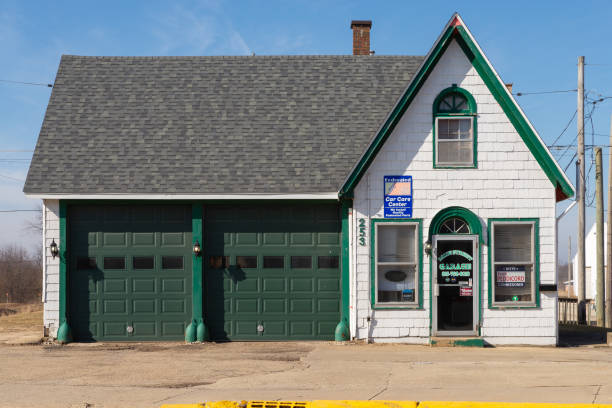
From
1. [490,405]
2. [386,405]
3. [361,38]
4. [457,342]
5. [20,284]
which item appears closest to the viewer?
[490,405]

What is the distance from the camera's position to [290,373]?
12.0m

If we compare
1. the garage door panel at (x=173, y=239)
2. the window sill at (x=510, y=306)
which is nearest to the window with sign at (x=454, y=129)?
the window sill at (x=510, y=306)

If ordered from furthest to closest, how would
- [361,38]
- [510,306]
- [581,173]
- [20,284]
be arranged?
[20,284] → [581,173] → [361,38] → [510,306]

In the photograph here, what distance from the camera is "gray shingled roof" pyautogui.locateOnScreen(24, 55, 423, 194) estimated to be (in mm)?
16516

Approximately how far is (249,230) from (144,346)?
360 centimetres

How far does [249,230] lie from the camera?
16.7 meters

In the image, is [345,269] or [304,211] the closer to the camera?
[345,269]

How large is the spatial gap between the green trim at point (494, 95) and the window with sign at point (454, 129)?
619 millimetres

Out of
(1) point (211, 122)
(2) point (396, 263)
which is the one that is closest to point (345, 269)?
(2) point (396, 263)

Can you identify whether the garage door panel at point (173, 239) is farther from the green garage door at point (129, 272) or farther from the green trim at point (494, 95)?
the green trim at point (494, 95)

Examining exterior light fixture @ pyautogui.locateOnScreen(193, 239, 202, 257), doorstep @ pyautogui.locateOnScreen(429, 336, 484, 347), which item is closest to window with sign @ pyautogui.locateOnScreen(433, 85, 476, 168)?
doorstep @ pyautogui.locateOnScreen(429, 336, 484, 347)

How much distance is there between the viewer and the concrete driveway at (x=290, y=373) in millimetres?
9875

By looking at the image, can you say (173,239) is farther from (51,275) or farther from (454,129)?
(454,129)

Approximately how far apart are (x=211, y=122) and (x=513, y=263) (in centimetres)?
817
